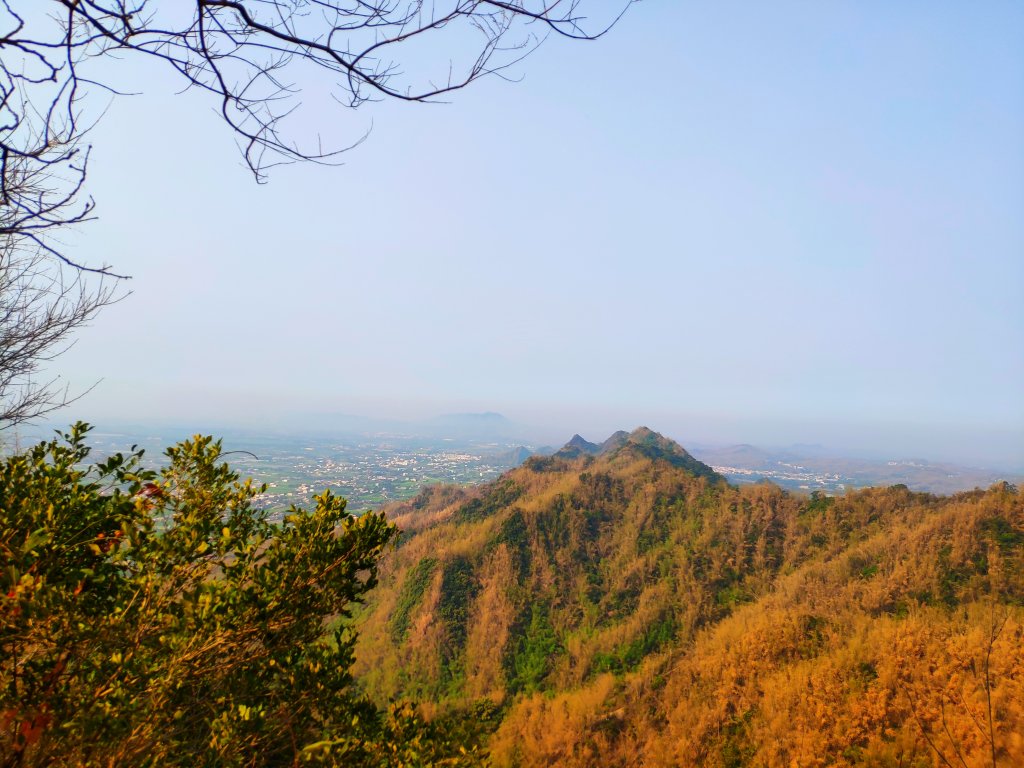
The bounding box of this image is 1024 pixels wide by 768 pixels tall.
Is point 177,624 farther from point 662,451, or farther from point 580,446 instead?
point 580,446

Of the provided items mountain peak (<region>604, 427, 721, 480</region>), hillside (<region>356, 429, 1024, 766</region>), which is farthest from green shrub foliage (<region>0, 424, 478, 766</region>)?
mountain peak (<region>604, 427, 721, 480</region>)

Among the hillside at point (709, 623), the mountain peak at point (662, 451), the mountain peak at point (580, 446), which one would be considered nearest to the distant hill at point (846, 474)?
the mountain peak at point (662, 451)

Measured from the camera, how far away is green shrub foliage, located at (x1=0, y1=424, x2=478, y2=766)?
2104 millimetres

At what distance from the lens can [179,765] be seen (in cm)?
255

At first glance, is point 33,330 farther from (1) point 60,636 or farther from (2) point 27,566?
(1) point 60,636

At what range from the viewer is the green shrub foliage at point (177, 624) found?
2.10 meters

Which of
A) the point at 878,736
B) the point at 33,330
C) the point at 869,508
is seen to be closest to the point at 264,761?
the point at 33,330

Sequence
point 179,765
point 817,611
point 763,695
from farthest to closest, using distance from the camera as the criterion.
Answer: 1. point 817,611
2. point 763,695
3. point 179,765

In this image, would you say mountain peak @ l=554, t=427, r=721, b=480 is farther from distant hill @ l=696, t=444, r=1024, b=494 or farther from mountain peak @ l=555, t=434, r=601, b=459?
distant hill @ l=696, t=444, r=1024, b=494

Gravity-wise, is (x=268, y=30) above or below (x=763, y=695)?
above

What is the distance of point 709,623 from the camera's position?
17.4 m

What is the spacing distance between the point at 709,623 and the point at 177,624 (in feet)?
62.5

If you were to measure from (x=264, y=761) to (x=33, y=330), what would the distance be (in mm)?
5215

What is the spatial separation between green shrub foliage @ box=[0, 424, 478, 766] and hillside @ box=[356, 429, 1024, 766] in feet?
4.79
